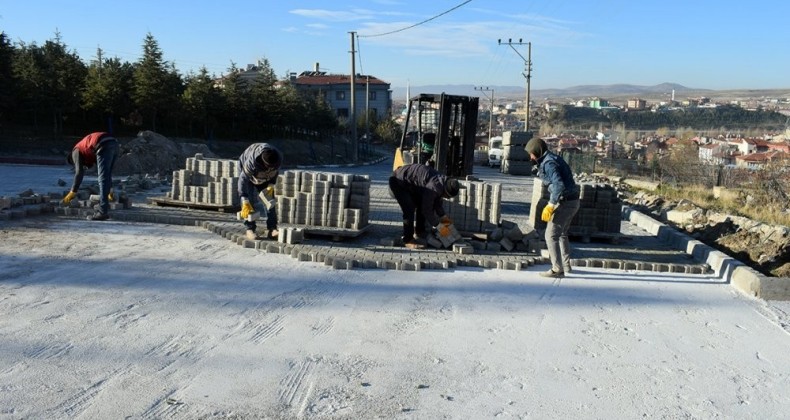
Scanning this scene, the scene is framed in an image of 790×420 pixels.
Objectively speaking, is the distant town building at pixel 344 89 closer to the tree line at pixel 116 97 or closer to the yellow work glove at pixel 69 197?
the tree line at pixel 116 97

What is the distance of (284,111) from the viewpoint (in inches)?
1372

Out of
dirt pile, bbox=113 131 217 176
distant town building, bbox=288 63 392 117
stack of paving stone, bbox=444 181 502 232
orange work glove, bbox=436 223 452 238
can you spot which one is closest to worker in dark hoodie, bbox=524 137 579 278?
orange work glove, bbox=436 223 452 238

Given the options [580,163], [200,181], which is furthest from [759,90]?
[200,181]

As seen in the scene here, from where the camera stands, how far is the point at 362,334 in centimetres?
570

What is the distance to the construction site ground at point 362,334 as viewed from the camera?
4.40 meters

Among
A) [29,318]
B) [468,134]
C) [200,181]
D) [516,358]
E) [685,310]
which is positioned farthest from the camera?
[468,134]

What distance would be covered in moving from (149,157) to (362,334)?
52.8 feet

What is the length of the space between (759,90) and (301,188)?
17104 centimetres

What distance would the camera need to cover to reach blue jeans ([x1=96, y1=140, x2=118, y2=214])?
33.5 feet

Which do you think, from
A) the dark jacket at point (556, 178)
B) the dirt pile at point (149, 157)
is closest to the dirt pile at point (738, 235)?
the dark jacket at point (556, 178)

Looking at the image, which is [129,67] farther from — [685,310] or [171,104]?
[685,310]

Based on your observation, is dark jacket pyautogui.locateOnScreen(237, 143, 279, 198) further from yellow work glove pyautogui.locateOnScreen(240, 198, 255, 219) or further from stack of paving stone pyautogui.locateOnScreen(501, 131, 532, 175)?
stack of paving stone pyautogui.locateOnScreen(501, 131, 532, 175)

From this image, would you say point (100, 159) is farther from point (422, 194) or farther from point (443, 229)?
point (443, 229)

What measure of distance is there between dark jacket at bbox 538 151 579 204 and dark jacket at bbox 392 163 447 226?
150 cm
